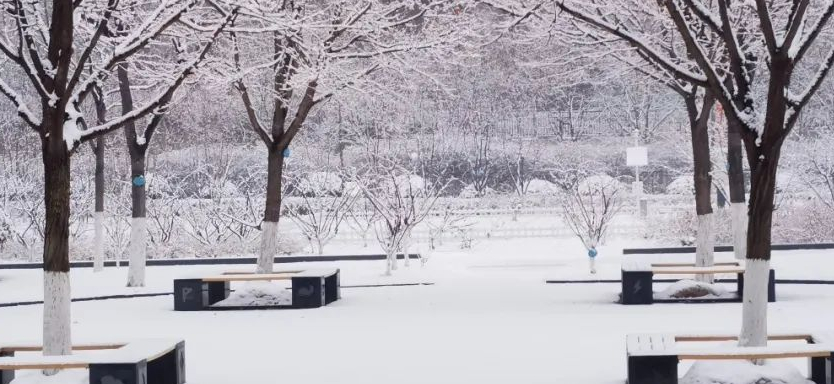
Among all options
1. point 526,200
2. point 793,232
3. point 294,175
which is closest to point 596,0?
point 793,232

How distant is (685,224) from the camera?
2589cm

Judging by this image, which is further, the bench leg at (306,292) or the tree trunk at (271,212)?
the tree trunk at (271,212)

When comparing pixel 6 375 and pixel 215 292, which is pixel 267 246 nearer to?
pixel 215 292

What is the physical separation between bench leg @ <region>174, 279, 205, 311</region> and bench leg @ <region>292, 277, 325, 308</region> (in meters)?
1.34

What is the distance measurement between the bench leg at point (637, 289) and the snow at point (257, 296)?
4.76 meters

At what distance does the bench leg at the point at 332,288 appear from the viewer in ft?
50.9

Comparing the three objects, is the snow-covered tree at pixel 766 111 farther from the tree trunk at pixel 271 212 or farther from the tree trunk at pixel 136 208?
the tree trunk at pixel 136 208

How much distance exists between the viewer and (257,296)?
50.3ft

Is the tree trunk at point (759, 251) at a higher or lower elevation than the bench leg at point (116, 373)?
Answer: higher

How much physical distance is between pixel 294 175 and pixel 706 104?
18548 mm

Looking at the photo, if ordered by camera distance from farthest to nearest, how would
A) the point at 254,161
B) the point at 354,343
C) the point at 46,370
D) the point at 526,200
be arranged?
1. the point at 254,161
2. the point at 526,200
3. the point at 354,343
4. the point at 46,370

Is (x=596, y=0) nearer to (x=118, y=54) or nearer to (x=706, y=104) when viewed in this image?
(x=706, y=104)

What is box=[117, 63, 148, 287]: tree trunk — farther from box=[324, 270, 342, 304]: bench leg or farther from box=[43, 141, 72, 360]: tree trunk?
box=[43, 141, 72, 360]: tree trunk

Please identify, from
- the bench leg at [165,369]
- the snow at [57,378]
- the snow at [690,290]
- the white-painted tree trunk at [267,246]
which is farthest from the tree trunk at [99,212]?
the bench leg at [165,369]
